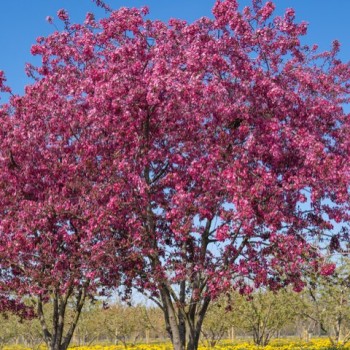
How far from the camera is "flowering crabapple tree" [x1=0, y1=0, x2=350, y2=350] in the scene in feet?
38.0

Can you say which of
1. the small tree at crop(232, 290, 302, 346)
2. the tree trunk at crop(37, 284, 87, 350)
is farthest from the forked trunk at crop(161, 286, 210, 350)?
the small tree at crop(232, 290, 302, 346)

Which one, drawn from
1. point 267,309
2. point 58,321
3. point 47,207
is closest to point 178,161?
point 47,207

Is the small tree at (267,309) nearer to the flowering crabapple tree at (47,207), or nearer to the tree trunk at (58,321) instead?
the tree trunk at (58,321)

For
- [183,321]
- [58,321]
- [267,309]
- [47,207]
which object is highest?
[47,207]

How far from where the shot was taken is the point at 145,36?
45.0 ft

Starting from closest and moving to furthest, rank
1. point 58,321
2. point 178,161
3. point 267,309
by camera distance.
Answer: point 178,161
point 58,321
point 267,309

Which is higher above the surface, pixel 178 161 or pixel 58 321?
pixel 178 161

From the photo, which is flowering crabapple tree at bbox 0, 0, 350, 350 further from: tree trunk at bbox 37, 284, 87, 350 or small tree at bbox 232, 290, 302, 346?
small tree at bbox 232, 290, 302, 346

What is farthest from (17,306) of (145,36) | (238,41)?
(238,41)

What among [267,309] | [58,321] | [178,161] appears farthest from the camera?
[267,309]

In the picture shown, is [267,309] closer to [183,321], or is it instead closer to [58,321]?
[58,321]

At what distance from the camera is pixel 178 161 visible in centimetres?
1241

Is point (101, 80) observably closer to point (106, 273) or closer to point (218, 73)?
point (218, 73)

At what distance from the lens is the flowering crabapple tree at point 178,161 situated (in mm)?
11586
